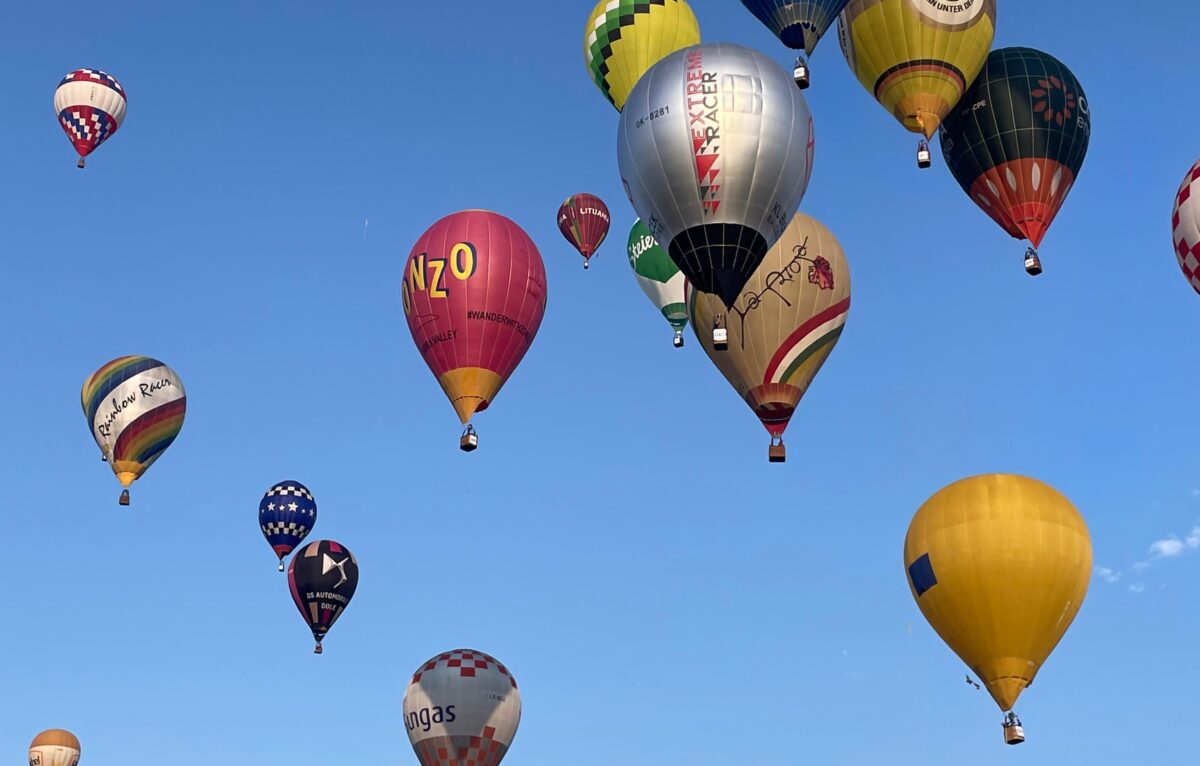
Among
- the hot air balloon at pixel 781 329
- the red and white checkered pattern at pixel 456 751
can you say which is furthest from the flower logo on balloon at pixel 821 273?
the red and white checkered pattern at pixel 456 751

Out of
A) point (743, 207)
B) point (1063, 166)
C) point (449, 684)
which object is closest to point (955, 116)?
point (1063, 166)

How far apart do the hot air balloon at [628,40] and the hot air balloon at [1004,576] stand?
12.4m

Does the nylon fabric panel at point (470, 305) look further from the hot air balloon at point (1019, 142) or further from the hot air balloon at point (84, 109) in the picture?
the hot air balloon at point (84, 109)

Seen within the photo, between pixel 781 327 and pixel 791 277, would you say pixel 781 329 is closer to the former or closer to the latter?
pixel 781 327

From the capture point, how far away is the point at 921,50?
25984mm

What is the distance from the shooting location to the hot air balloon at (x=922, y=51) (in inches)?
1021

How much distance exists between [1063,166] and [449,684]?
1581 centimetres

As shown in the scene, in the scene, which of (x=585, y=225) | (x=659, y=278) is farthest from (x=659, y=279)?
(x=585, y=225)

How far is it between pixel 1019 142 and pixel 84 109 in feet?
90.5

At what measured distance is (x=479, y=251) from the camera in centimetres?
2820

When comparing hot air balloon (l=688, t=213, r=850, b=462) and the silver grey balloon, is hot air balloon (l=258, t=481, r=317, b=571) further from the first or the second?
the silver grey balloon

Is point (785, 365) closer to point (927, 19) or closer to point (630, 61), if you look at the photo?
point (927, 19)

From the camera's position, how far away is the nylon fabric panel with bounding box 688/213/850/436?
2688 centimetres

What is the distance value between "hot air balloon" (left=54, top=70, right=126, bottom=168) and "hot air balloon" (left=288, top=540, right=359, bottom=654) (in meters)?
13.2
